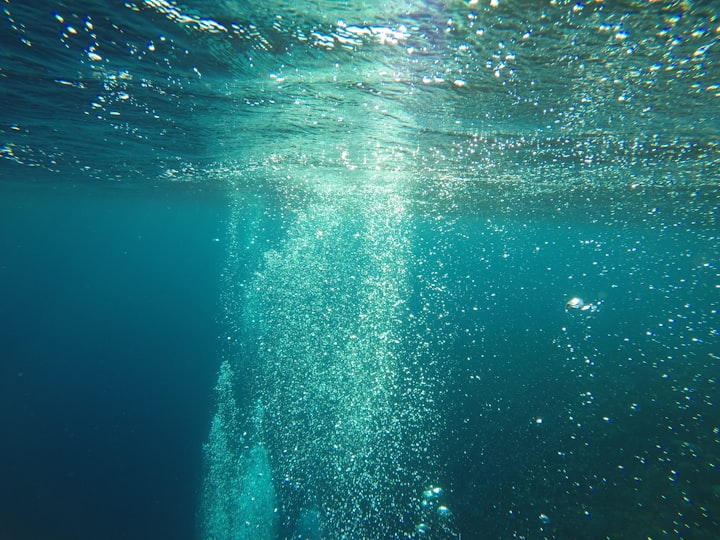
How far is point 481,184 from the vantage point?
16703 mm

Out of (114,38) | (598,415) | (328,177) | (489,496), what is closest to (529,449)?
(489,496)

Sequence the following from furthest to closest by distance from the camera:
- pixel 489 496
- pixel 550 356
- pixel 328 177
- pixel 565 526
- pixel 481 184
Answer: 1. pixel 328 177
2. pixel 481 184
3. pixel 550 356
4. pixel 489 496
5. pixel 565 526

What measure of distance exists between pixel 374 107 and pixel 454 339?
12832 millimetres

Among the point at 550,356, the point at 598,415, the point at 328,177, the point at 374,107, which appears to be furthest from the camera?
the point at 328,177

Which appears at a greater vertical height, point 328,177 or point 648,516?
point 328,177

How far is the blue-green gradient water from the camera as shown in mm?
5160

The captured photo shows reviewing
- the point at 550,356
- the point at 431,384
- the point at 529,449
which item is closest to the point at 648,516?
the point at 529,449

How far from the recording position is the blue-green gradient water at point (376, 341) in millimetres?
5160

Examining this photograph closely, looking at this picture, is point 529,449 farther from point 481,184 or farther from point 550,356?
point 481,184

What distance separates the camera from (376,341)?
1836cm

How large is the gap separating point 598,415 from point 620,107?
8.56 meters

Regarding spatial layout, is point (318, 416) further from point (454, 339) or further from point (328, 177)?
point (328, 177)

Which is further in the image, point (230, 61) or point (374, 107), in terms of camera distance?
point (374, 107)

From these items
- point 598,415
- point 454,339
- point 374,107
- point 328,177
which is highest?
point 374,107
